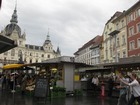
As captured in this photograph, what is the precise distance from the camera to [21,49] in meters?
126

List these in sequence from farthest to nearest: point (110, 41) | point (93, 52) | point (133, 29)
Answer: point (93, 52) < point (110, 41) < point (133, 29)

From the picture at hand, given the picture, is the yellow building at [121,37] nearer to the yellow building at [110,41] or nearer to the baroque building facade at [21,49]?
the yellow building at [110,41]

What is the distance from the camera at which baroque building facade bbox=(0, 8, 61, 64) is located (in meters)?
119

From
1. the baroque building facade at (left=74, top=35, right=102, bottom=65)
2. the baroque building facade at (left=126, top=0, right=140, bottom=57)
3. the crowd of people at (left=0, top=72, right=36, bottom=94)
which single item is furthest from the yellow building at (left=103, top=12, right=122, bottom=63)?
the crowd of people at (left=0, top=72, right=36, bottom=94)

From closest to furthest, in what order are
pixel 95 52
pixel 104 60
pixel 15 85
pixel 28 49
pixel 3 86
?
pixel 15 85 < pixel 3 86 < pixel 104 60 < pixel 95 52 < pixel 28 49

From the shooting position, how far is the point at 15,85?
80.1 ft

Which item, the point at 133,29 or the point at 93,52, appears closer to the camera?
the point at 133,29

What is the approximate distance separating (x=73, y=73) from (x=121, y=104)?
28.6 feet

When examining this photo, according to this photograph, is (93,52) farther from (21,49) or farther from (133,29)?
(21,49)

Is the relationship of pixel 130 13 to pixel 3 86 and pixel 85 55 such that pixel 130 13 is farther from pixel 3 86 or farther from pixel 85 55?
pixel 85 55

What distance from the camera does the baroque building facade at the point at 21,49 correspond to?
118875 millimetres

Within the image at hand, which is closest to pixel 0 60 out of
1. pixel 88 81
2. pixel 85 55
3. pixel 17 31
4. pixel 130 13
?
pixel 17 31

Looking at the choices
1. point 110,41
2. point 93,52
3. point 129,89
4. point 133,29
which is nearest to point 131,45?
point 133,29

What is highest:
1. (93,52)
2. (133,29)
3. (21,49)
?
(21,49)
